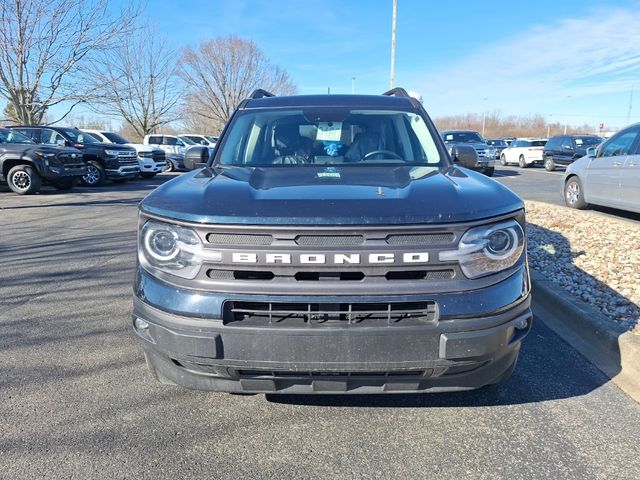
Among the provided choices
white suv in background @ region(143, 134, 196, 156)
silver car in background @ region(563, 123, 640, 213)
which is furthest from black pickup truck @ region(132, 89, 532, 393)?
white suv in background @ region(143, 134, 196, 156)

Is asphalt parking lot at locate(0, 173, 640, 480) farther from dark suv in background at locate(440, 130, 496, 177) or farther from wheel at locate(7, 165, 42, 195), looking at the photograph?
dark suv in background at locate(440, 130, 496, 177)

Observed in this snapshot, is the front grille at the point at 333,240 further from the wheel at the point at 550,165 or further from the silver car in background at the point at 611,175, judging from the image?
the wheel at the point at 550,165

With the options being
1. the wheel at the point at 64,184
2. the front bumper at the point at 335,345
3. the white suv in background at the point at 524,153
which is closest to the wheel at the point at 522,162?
the white suv in background at the point at 524,153

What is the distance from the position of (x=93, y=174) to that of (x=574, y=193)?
46.4 feet

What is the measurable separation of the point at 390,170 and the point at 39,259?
17.2 ft

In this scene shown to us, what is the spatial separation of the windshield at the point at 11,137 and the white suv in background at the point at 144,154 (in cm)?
441

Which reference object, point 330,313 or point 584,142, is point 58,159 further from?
point 584,142

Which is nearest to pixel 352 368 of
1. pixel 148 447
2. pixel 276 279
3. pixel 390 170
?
pixel 276 279

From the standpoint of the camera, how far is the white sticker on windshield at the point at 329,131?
140 inches

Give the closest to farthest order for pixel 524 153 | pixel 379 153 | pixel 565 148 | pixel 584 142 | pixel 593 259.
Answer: pixel 379 153
pixel 593 259
pixel 584 142
pixel 565 148
pixel 524 153

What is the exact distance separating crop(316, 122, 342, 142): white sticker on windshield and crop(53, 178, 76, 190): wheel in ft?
40.0

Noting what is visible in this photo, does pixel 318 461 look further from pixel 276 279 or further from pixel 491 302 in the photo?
pixel 491 302

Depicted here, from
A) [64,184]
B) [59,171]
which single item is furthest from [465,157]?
[64,184]

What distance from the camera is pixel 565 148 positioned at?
22406mm
